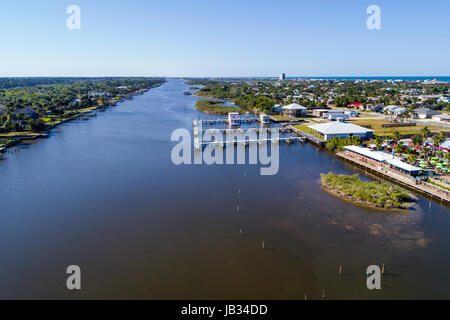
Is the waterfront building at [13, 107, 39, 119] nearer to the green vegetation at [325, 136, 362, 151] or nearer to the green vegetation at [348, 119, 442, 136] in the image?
the green vegetation at [325, 136, 362, 151]

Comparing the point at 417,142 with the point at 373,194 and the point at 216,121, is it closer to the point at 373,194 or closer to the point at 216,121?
the point at 373,194

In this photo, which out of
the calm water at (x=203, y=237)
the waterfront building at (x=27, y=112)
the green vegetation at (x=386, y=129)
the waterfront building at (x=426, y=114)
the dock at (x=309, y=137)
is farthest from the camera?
the waterfront building at (x=426, y=114)

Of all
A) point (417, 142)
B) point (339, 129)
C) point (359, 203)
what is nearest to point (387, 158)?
point (417, 142)

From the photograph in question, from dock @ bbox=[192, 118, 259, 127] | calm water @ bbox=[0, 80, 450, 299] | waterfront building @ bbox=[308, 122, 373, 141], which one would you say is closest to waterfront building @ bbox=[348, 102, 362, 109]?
dock @ bbox=[192, 118, 259, 127]

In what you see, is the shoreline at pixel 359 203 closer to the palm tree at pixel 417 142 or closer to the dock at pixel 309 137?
the palm tree at pixel 417 142

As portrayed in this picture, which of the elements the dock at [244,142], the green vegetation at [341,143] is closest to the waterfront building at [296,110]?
the dock at [244,142]

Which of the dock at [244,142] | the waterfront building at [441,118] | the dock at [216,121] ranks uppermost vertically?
the waterfront building at [441,118]
